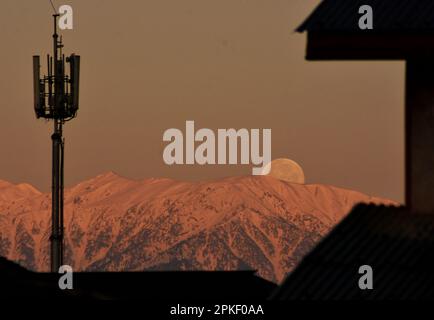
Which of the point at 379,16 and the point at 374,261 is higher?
the point at 379,16

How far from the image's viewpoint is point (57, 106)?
232 ft

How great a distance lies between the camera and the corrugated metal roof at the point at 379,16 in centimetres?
2273

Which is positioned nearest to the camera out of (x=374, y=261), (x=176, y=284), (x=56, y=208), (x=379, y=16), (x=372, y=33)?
(x=374, y=261)

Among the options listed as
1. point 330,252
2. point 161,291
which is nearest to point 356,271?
point 330,252

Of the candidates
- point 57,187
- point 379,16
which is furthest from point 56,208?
point 379,16

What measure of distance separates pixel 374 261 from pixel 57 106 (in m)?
49.6

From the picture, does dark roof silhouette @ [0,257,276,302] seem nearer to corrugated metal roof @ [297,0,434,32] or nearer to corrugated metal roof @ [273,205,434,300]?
corrugated metal roof @ [273,205,434,300]

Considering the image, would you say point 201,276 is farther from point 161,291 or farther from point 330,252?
point 330,252

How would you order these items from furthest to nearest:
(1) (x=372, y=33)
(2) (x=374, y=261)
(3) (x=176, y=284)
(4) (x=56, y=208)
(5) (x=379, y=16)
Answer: (4) (x=56, y=208) < (3) (x=176, y=284) < (5) (x=379, y=16) < (1) (x=372, y=33) < (2) (x=374, y=261)

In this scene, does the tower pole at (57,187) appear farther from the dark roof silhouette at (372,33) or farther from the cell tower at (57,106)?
the dark roof silhouette at (372,33)

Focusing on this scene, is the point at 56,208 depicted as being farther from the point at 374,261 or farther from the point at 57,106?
the point at 374,261

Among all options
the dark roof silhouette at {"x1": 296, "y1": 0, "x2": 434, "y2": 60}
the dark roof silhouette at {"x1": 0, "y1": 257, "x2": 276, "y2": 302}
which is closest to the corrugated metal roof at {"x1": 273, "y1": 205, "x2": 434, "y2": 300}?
the dark roof silhouette at {"x1": 296, "y1": 0, "x2": 434, "y2": 60}

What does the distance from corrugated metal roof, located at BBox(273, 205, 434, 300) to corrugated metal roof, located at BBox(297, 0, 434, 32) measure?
3.19 meters

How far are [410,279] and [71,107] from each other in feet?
165
